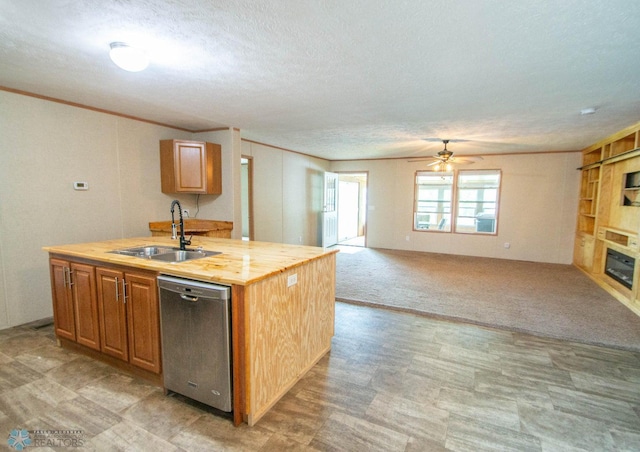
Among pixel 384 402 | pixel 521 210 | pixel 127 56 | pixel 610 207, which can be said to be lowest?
pixel 384 402

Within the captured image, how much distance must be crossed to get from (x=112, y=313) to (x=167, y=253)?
1.99 ft

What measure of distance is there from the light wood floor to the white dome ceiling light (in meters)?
2.31

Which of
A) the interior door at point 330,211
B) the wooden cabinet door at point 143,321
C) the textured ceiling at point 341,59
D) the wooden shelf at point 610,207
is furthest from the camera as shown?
the interior door at point 330,211

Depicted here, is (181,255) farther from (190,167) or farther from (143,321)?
(190,167)

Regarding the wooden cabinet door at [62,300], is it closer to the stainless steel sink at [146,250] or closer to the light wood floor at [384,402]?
the light wood floor at [384,402]

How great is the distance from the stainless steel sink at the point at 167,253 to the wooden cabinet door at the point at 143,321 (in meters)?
0.34

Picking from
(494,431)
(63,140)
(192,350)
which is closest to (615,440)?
(494,431)

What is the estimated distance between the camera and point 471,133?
4.62m

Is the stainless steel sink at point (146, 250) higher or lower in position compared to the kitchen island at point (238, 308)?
higher

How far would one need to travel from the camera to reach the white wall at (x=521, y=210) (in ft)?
20.5

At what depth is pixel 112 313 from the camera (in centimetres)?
240

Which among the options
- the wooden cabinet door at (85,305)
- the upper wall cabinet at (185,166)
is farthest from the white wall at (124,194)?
the wooden cabinet door at (85,305)

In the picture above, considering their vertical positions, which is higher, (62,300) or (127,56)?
(127,56)

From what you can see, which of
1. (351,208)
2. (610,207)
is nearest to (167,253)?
(610,207)
